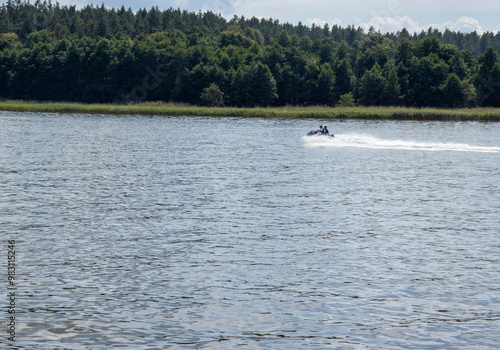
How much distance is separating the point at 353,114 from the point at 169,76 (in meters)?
73.3

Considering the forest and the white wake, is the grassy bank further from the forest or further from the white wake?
the white wake

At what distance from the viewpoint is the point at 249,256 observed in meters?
20.1

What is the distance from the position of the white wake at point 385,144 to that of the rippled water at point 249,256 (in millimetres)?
19311

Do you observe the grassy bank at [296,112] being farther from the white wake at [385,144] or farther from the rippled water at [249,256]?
the rippled water at [249,256]

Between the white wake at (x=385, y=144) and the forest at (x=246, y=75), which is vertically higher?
the forest at (x=246, y=75)

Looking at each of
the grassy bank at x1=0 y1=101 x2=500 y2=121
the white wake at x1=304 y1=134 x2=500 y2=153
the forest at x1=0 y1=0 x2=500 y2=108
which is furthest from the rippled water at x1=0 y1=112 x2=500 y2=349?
the forest at x1=0 y1=0 x2=500 y2=108

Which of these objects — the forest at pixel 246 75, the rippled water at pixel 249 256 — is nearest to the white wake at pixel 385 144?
the rippled water at pixel 249 256

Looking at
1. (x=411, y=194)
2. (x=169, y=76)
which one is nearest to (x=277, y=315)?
(x=411, y=194)

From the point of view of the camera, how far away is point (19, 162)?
146 feet

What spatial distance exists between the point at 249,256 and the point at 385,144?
50352mm

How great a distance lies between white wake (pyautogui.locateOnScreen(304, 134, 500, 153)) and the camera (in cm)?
6350

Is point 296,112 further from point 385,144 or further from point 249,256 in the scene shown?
point 249,256

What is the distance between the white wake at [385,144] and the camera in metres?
63.5

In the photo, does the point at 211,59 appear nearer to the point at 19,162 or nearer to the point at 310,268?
the point at 19,162
